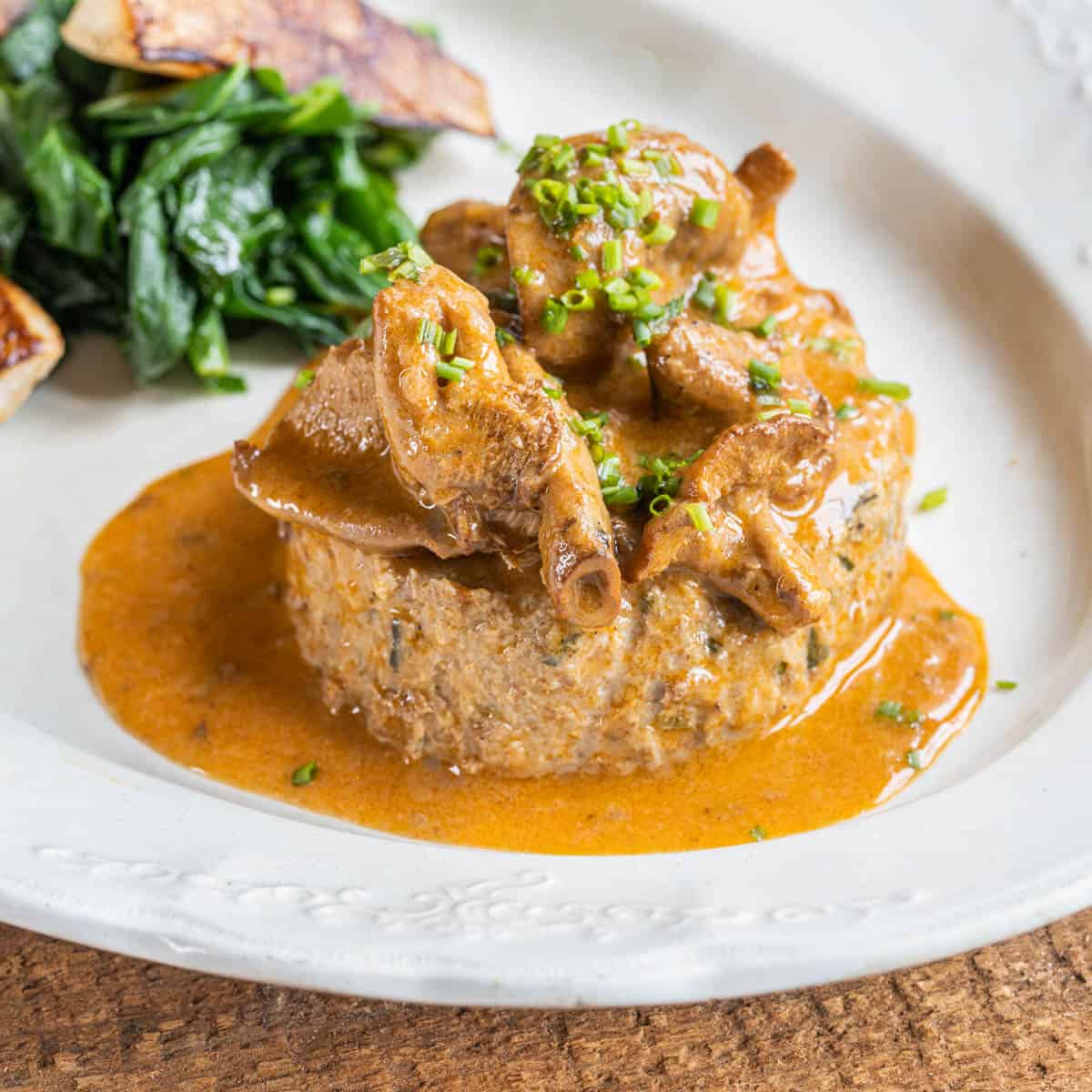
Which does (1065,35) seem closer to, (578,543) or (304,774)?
(578,543)

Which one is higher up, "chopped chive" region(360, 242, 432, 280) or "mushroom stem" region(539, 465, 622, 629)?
"chopped chive" region(360, 242, 432, 280)

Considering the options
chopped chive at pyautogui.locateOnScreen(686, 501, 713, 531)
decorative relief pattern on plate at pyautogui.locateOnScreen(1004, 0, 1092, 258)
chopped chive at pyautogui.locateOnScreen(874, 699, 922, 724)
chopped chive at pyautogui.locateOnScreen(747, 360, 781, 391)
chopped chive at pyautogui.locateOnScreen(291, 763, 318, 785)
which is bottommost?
chopped chive at pyautogui.locateOnScreen(291, 763, 318, 785)

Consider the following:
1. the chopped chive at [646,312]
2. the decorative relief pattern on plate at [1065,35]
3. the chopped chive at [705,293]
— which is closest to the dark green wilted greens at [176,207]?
the chopped chive at [705,293]

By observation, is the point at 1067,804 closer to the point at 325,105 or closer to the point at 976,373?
the point at 976,373

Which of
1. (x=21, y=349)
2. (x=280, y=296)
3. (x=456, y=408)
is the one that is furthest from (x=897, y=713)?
(x=21, y=349)

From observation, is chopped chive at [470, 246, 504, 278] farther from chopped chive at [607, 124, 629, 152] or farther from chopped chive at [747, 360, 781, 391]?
chopped chive at [747, 360, 781, 391]

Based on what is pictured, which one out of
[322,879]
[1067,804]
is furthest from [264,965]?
[1067,804]

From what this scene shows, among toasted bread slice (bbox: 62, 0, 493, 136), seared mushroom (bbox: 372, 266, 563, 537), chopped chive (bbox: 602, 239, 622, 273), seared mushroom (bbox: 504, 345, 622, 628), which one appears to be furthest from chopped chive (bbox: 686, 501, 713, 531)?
toasted bread slice (bbox: 62, 0, 493, 136)

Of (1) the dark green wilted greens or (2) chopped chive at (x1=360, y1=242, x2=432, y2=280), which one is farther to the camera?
(1) the dark green wilted greens
